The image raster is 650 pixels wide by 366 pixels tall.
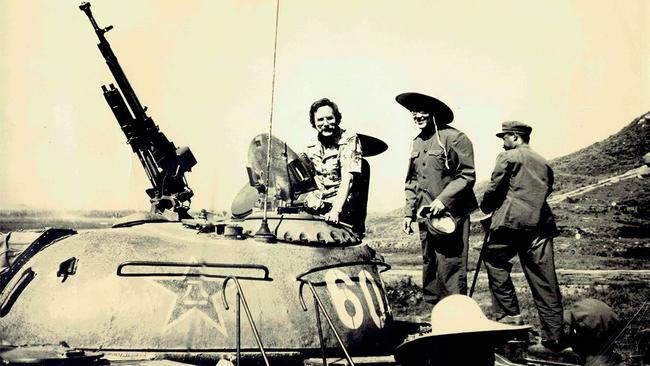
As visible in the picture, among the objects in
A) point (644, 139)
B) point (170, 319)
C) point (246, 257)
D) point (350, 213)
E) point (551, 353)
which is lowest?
point (551, 353)

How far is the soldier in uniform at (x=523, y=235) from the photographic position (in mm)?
7047

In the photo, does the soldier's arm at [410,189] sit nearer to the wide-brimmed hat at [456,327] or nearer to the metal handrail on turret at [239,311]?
the metal handrail on turret at [239,311]

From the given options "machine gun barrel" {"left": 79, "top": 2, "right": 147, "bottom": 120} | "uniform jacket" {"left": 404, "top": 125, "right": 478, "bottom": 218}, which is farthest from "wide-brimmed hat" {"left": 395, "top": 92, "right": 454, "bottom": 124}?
"machine gun barrel" {"left": 79, "top": 2, "right": 147, "bottom": 120}

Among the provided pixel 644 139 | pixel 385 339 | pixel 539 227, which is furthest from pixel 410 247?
pixel 385 339

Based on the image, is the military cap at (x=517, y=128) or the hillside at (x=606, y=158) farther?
the hillside at (x=606, y=158)

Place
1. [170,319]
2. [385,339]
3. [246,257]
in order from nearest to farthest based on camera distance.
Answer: [170,319], [246,257], [385,339]

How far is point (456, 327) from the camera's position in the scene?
3.81m

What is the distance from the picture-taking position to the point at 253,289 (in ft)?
16.1

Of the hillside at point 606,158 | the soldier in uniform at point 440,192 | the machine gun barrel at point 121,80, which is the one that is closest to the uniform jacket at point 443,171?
the soldier in uniform at point 440,192

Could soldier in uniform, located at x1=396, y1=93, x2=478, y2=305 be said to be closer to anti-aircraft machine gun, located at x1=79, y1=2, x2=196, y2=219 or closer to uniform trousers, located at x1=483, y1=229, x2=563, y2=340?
uniform trousers, located at x1=483, y1=229, x2=563, y2=340

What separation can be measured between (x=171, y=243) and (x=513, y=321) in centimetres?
385

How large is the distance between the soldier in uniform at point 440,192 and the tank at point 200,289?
0.99m

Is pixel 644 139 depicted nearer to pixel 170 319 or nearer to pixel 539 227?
pixel 539 227

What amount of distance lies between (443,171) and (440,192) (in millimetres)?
216
